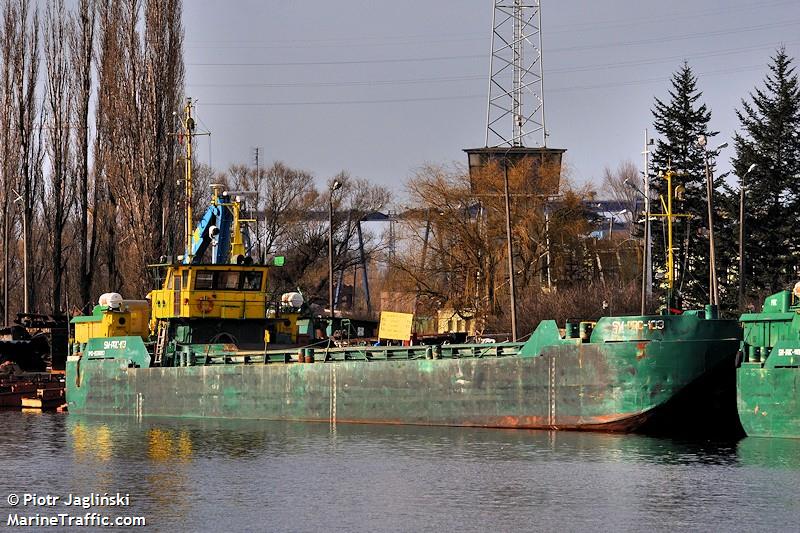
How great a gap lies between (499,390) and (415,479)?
7536mm

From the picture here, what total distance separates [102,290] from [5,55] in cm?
1716

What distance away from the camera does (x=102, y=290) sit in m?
81.6

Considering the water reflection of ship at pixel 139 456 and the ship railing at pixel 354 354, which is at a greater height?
the ship railing at pixel 354 354

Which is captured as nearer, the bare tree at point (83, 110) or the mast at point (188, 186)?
the mast at point (188, 186)

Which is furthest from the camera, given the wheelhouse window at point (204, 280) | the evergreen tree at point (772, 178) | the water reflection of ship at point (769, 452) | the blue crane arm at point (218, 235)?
the evergreen tree at point (772, 178)

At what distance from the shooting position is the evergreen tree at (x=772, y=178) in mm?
60406

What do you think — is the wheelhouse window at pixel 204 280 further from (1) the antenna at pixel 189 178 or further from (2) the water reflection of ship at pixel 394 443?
(2) the water reflection of ship at pixel 394 443

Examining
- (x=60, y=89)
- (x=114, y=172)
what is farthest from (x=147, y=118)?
(x=60, y=89)

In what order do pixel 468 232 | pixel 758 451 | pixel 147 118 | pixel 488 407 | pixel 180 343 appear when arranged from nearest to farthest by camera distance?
pixel 758 451, pixel 488 407, pixel 180 343, pixel 468 232, pixel 147 118

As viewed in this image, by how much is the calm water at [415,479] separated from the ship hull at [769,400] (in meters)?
0.39

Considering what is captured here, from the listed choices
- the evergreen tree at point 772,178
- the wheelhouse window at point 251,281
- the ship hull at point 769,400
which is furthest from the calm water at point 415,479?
the evergreen tree at point 772,178

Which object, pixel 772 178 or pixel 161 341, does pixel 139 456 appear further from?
pixel 772 178

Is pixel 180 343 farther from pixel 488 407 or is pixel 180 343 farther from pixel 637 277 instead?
pixel 637 277

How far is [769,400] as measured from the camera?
30188mm
